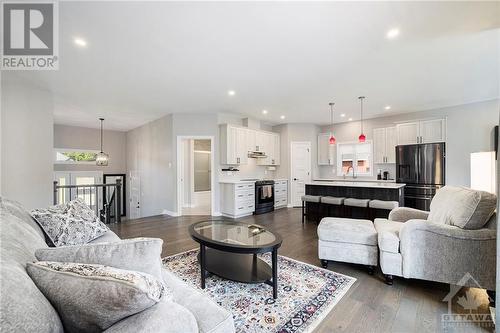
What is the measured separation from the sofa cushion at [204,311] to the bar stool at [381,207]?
3843 mm

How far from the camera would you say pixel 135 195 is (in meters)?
7.99

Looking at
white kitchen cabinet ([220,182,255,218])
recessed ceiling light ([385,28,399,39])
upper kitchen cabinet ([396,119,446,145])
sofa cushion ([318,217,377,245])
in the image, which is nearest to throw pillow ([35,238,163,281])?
sofa cushion ([318,217,377,245])

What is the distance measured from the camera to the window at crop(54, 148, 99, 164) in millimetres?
7340

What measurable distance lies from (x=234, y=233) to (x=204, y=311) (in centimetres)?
153

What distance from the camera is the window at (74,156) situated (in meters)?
7.34

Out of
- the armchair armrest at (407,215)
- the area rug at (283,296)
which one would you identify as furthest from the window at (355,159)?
the area rug at (283,296)

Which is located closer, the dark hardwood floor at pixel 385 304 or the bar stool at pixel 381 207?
the dark hardwood floor at pixel 385 304

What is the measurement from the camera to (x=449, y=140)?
532cm

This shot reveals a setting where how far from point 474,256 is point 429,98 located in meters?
4.10

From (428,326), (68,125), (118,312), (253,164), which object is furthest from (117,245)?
(68,125)

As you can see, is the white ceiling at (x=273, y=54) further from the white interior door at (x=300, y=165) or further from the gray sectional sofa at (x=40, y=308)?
the white interior door at (x=300, y=165)

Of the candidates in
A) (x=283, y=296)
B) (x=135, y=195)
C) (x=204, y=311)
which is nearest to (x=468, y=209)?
(x=283, y=296)

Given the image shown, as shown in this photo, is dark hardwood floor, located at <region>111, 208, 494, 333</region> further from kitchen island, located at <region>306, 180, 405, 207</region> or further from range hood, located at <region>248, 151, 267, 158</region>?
range hood, located at <region>248, 151, 267, 158</region>

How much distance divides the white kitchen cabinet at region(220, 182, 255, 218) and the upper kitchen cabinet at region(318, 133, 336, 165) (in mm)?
2880
